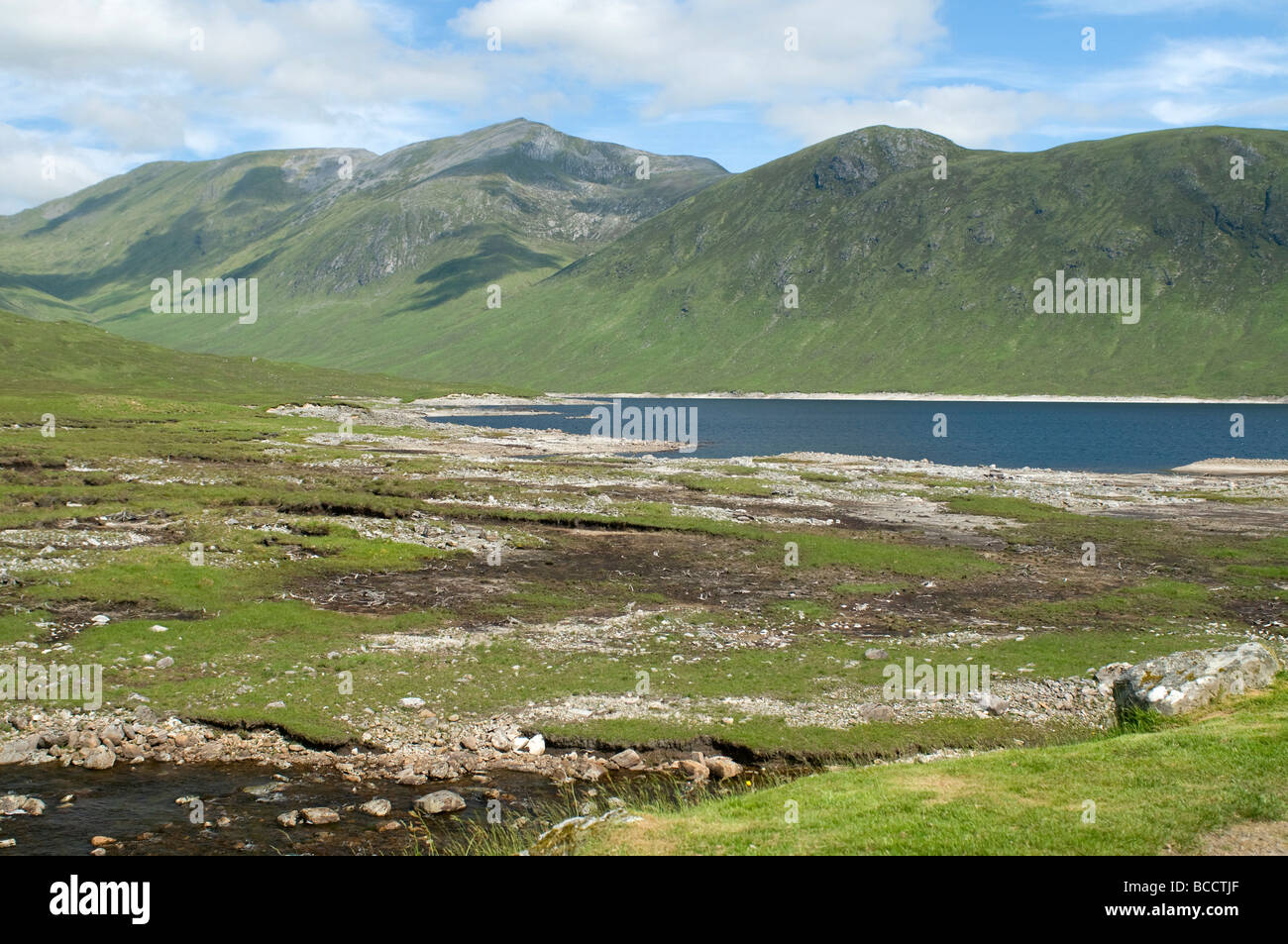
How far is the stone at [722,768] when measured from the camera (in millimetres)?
25719

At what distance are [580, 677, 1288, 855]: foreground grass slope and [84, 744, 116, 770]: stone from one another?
53.7ft

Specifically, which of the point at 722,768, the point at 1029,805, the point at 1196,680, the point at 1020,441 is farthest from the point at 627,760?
the point at 1020,441

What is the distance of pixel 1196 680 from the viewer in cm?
2281

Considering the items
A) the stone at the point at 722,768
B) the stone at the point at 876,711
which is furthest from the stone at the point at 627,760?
the stone at the point at 876,711

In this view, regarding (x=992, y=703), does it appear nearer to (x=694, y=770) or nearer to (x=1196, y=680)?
(x=1196, y=680)

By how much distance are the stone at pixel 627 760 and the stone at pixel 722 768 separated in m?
1.90

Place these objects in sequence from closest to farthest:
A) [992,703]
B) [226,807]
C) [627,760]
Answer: [226,807], [627,760], [992,703]

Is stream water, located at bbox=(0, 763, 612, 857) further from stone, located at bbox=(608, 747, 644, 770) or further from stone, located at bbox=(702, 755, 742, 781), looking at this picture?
stone, located at bbox=(702, 755, 742, 781)

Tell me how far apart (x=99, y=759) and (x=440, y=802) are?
10.1 metres

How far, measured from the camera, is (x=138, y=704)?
93.0 ft

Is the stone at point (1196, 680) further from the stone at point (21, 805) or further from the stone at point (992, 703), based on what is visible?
the stone at point (21, 805)

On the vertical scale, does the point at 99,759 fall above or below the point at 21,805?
above

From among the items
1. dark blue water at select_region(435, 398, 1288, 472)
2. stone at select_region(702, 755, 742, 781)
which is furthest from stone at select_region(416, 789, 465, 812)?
dark blue water at select_region(435, 398, 1288, 472)
